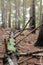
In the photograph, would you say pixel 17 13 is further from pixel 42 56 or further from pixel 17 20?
pixel 42 56

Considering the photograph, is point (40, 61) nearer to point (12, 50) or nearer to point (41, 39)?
point (12, 50)

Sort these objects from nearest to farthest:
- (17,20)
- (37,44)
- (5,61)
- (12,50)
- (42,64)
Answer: (5,61) → (12,50) → (42,64) → (37,44) → (17,20)

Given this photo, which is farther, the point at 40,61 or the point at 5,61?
the point at 40,61

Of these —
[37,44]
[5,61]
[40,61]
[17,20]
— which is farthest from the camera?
[17,20]

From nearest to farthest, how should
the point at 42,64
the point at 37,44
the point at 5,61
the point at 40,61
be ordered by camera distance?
the point at 5,61
the point at 42,64
the point at 40,61
the point at 37,44

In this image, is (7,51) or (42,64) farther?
(42,64)

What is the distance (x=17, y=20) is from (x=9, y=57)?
16.7m

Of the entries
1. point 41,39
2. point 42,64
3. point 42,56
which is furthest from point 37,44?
point 42,64

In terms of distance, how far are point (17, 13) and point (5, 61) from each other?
670 inches

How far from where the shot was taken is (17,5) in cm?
2136

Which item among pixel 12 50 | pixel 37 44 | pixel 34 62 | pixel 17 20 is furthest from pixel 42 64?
pixel 17 20

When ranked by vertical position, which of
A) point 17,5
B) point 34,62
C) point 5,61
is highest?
point 17,5

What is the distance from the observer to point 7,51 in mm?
3998

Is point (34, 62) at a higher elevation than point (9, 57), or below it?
below
